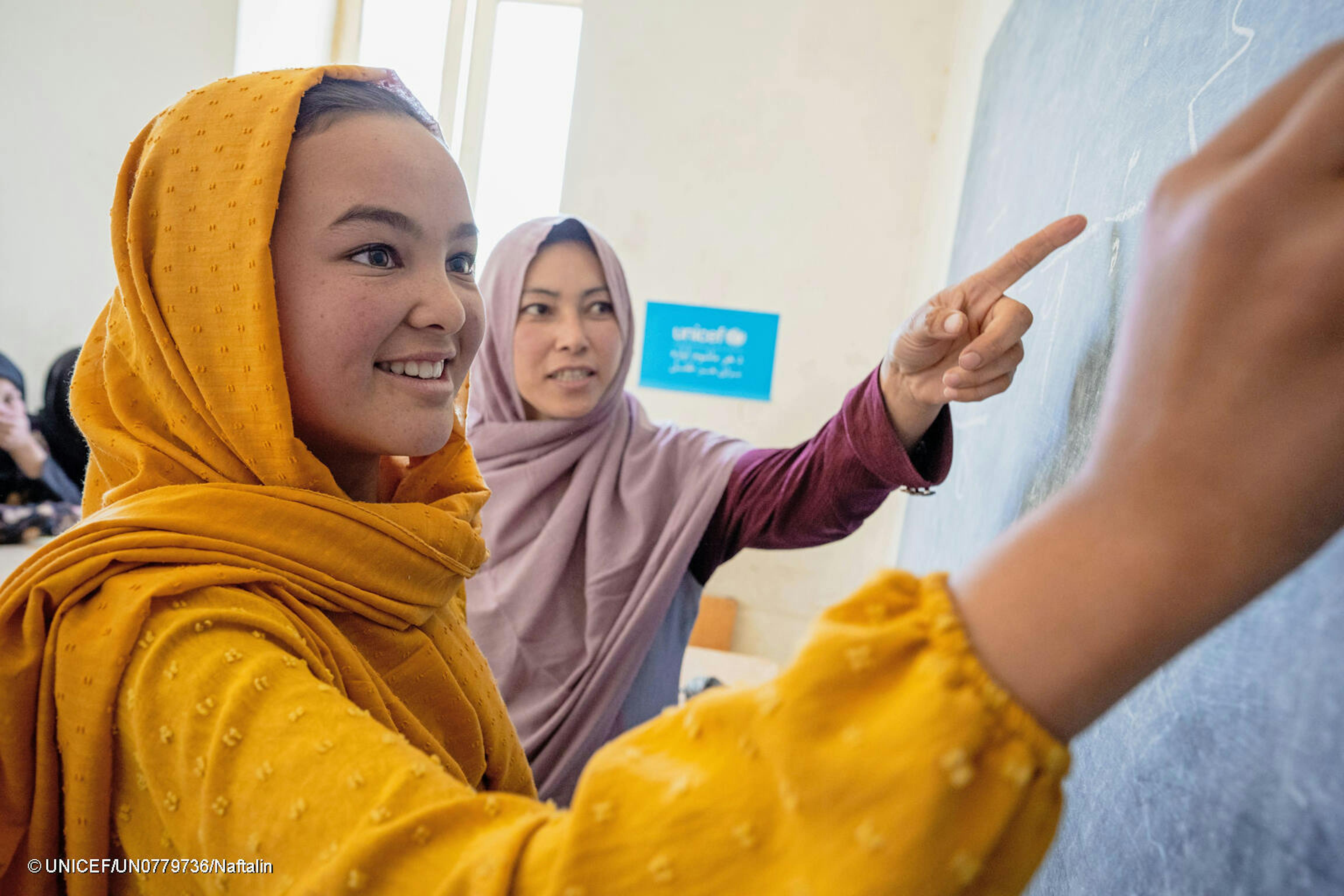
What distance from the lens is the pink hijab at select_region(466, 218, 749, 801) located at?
55.8 inches

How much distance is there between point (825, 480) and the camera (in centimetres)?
121

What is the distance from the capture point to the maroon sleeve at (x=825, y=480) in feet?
3.44

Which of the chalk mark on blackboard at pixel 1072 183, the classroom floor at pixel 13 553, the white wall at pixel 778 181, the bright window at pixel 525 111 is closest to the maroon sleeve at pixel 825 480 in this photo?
the chalk mark on blackboard at pixel 1072 183

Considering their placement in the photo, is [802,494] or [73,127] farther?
[73,127]

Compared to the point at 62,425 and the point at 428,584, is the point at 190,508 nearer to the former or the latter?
the point at 428,584

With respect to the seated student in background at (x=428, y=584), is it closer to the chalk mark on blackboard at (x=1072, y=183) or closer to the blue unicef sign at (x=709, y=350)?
the chalk mark on blackboard at (x=1072, y=183)

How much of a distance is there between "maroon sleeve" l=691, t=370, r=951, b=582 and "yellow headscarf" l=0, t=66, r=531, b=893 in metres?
0.50

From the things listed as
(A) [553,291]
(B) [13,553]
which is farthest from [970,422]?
(B) [13,553]

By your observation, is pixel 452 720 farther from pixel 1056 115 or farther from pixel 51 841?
pixel 1056 115

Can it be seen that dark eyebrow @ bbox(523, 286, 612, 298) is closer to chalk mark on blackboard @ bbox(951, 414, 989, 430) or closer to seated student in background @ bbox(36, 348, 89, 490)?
chalk mark on blackboard @ bbox(951, 414, 989, 430)

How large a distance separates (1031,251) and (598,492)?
94cm

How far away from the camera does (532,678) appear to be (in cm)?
145

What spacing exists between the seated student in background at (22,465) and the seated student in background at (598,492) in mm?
2063

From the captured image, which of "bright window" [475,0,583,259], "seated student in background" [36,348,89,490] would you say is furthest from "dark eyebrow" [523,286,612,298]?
"seated student in background" [36,348,89,490]
